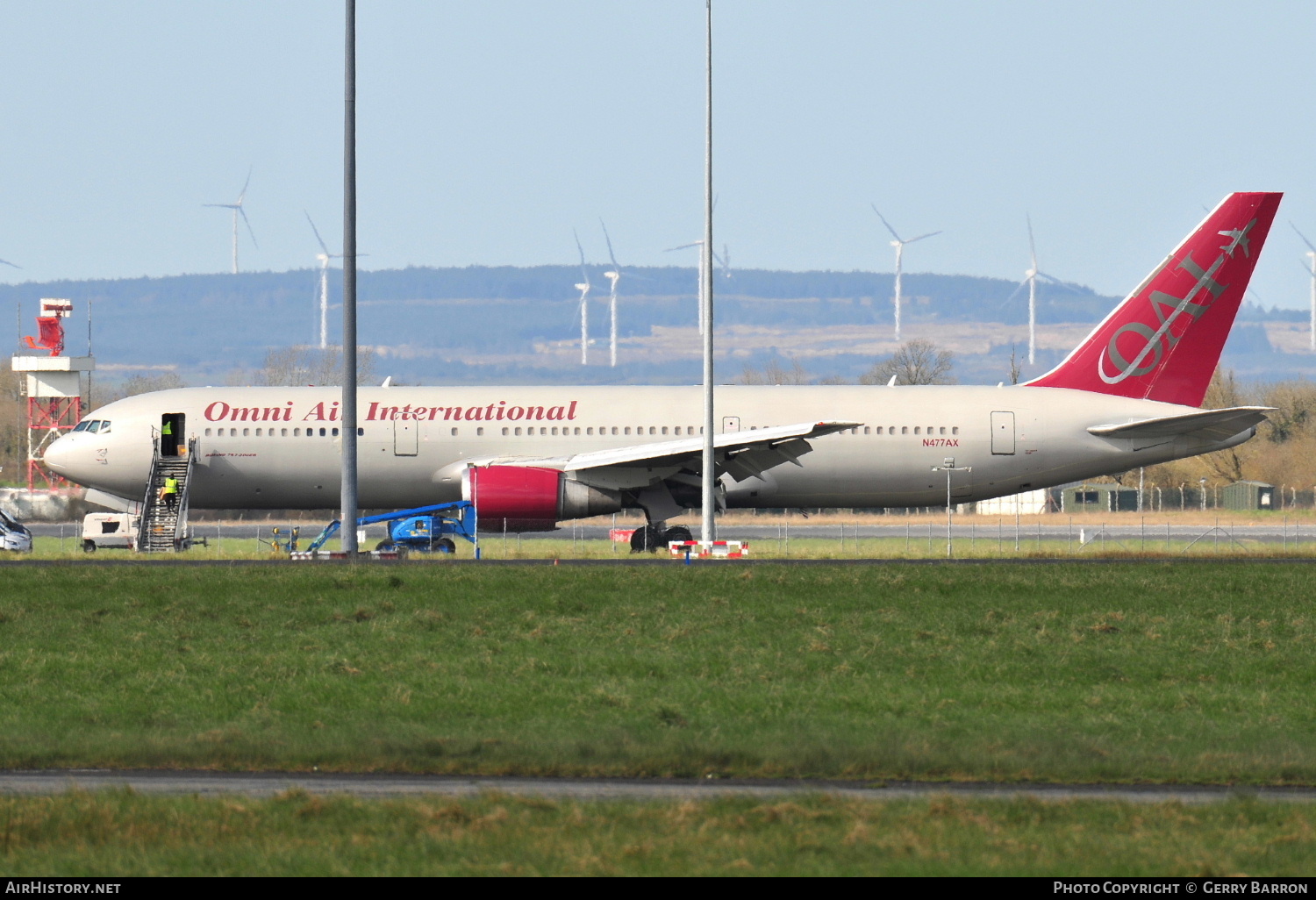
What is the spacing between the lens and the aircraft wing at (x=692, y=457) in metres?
38.9

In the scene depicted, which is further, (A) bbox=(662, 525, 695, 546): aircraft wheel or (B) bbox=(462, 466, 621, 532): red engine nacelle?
(A) bbox=(662, 525, 695, 546): aircraft wheel

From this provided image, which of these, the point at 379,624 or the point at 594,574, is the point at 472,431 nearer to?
the point at 594,574

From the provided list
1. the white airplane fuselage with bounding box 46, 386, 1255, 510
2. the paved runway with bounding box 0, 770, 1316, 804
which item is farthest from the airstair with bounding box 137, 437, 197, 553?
the paved runway with bounding box 0, 770, 1316, 804

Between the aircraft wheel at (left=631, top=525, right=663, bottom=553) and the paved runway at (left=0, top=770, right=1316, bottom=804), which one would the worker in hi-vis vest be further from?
the paved runway at (left=0, top=770, right=1316, bottom=804)

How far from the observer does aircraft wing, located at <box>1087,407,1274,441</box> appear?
131 ft

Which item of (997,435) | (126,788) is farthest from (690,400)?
(126,788)

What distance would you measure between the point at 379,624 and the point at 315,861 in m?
12.3

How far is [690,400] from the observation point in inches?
1718

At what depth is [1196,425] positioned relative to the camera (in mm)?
41219

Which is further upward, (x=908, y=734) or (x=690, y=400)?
(x=690, y=400)

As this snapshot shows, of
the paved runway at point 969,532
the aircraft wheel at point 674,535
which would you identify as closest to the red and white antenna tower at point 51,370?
the paved runway at point 969,532

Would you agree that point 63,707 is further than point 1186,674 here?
No

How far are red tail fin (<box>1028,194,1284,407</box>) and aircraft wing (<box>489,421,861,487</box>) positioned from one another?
28.6 feet

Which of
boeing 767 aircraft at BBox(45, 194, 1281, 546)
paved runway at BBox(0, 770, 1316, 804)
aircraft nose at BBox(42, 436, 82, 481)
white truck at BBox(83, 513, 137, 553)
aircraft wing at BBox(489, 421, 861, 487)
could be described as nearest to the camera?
paved runway at BBox(0, 770, 1316, 804)
